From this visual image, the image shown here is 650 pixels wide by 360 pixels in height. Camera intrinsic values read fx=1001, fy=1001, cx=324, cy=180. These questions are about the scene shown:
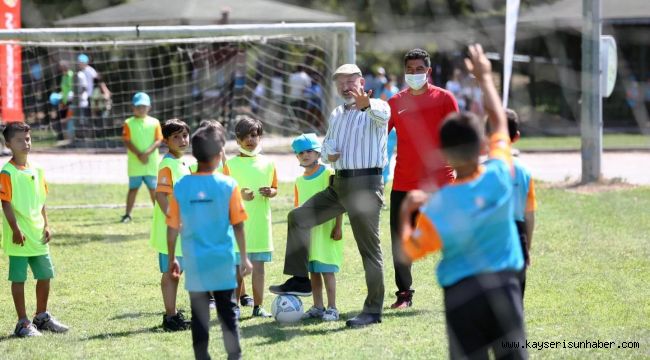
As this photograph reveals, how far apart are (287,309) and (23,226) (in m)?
1.91

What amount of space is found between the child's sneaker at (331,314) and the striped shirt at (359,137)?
1.02 m

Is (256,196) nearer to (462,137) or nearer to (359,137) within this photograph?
(359,137)

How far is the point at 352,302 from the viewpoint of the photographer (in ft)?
25.6

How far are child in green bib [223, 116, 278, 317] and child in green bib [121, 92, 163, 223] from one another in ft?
16.5

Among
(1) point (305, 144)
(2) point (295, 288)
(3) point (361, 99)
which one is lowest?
(2) point (295, 288)

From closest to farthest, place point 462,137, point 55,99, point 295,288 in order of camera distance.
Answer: point 462,137
point 295,288
point 55,99

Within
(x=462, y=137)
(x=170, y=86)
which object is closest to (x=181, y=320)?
(x=462, y=137)

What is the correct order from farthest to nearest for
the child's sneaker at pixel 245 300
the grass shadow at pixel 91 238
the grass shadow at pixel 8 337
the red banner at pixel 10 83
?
the red banner at pixel 10 83 < the grass shadow at pixel 91 238 < the child's sneaker at pixel 245 300 < the grass shadow at pixel 8 337

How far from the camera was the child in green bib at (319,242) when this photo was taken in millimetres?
7141

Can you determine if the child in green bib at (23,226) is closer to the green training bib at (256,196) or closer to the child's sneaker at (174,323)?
the child's sneaker at (174,323)

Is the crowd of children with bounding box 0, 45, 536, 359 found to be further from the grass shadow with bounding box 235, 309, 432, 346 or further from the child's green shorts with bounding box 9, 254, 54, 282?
the grass shadow with bounding box 235, 309, 432, 346

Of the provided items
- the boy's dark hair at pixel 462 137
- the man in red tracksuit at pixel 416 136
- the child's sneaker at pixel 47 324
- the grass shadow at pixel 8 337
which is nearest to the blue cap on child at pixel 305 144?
the man in red tracksuit at pixel 416 136

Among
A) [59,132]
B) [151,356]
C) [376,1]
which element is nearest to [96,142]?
[59,132]

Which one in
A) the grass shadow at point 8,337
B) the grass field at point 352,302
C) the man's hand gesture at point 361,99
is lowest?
the grass field at point 352,302
